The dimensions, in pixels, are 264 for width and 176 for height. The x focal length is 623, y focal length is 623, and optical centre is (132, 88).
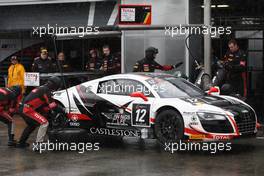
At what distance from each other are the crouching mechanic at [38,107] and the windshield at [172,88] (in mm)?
1998

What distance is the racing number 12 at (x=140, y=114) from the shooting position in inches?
479

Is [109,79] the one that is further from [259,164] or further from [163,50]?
[163,50]

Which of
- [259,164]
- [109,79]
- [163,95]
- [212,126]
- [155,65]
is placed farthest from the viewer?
[155,65]

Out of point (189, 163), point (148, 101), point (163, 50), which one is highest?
point (163, 50)

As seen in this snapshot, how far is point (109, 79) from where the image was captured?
1308 centimetres

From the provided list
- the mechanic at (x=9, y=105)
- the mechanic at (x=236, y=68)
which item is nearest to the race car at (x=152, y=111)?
the mechanic at (x=9, y=105)

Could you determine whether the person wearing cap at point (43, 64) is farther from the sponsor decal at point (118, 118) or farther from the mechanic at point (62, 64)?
the sponsor decal at point (118, 118)

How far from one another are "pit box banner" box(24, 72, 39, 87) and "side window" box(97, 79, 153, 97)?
233 inches

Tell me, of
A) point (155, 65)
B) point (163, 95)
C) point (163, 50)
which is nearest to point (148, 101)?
point (163, 95)

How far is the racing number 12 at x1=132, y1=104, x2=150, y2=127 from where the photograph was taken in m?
12.2

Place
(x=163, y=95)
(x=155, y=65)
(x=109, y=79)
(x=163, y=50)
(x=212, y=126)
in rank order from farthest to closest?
(x=163, y=50), (x=155, y=65), (x=109, y=79), (x=163, y=95), (x=212, y=126)

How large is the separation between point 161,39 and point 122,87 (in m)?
6.84

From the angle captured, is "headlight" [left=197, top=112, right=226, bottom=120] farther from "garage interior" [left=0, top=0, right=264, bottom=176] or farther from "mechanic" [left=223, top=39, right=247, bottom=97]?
"mechanic" [left=223, top=39, right=247, bottom=97]

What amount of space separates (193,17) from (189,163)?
9377 millimetres
